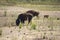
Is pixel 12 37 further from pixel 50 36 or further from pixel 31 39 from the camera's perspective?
pixel 50 36

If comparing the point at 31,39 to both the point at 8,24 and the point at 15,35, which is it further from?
the point at 8,24

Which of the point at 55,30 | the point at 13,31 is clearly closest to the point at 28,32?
the point at 13,31

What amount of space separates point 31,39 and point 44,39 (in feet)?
1.97

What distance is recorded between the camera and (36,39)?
12.1 meters

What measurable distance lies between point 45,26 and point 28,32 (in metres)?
2.28

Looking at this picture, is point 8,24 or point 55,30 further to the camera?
point 8,24

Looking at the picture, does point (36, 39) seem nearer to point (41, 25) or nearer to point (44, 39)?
point (44, 39)

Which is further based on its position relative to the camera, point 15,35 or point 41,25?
point 41,25

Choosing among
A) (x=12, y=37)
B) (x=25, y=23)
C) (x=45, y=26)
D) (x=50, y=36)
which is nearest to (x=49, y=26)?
(x=45, y=26)

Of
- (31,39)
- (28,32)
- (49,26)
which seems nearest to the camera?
(31,39)

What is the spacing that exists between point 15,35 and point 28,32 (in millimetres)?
1032

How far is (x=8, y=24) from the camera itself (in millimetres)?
15773

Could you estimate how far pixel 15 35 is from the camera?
12.6 meters

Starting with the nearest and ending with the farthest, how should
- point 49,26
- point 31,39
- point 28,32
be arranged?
point 31,39 → point 28,32 → point 49,26
